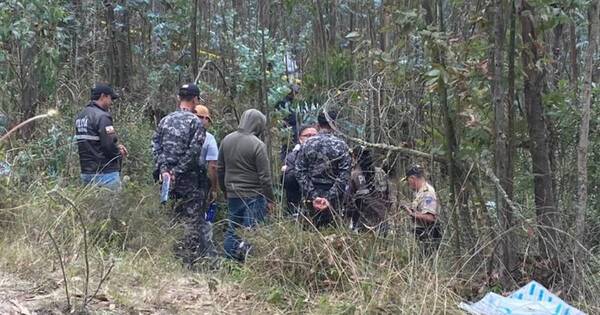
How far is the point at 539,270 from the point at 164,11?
868 centimetres

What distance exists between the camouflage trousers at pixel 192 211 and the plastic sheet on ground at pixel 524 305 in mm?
2818

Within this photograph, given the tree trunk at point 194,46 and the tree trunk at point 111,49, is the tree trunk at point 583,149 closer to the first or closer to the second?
the tree trunk at point 194,46

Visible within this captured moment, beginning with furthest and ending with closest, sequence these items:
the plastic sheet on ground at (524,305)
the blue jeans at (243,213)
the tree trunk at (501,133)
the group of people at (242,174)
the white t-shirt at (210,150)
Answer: the white t-shirt at (210,150) < the blue jeans at (243,213) < the group of people at (242,174) < the tree trunk at (501,133) < the plastic sheet on ground at (524,305)

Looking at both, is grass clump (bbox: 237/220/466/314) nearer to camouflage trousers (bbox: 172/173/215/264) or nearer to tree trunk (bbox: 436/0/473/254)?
tree trunk (bbox: 436/0/473/254)

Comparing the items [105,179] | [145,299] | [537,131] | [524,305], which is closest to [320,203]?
[537,131]

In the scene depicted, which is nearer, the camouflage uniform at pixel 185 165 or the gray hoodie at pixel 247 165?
the camouflage uniform at pixel 185 165

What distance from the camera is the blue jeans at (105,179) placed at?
7.20m

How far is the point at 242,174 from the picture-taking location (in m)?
7.27

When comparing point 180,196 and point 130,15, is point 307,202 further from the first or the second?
point 130,15

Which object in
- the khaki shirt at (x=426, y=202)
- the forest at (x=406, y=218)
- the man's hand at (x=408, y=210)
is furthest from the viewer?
the khaki shirt at (x=426, y=202)

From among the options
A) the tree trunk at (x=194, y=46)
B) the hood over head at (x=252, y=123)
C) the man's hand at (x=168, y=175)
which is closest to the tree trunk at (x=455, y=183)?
the hood over head at (x=252, y=123)

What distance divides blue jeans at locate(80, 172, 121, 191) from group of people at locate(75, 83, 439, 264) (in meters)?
0.01

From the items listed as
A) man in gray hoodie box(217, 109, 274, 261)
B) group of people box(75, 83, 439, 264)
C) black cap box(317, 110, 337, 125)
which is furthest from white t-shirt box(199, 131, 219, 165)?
black cap box(317, 110, 337, 125)

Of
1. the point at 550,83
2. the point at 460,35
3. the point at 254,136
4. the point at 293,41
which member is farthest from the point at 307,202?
the point at 293,41
